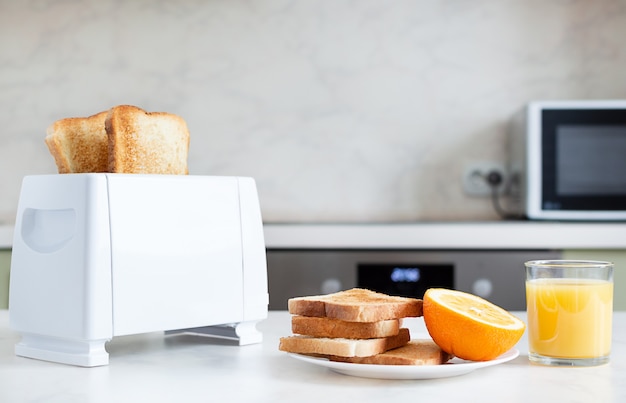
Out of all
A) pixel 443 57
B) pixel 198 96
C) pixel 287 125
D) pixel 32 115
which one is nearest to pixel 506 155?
pixel 443 57

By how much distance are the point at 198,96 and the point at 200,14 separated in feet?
0.93

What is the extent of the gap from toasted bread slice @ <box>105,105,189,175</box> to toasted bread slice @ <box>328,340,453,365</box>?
343 millimetres

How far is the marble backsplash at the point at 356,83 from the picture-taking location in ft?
8.74

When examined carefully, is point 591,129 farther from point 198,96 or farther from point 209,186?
point 209,186

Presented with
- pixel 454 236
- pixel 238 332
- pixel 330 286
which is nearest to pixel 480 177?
pixel 454 236

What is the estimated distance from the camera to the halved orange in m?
0.73

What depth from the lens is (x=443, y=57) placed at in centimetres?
269

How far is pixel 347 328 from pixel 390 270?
1.40m

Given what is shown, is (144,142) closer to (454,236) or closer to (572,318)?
(572,318)

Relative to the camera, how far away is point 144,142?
93cm

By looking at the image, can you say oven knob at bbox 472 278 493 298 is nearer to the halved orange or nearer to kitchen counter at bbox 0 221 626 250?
kitchen counter at bbox 0 221 626 250

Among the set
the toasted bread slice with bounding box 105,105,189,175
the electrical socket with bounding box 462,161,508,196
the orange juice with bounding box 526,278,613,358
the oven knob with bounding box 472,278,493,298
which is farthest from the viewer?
the electrical socket with bounding box 462,161,508,196

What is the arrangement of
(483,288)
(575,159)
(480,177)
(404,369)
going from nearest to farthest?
(404,369)
(483,288)
(575,159)
(480,177)

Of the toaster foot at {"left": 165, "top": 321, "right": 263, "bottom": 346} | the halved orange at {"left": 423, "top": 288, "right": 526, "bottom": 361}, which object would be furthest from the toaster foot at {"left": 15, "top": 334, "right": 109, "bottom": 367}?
the halved orange at {"left": 423, "top": 288, "right": 526, "bottom": 361}
